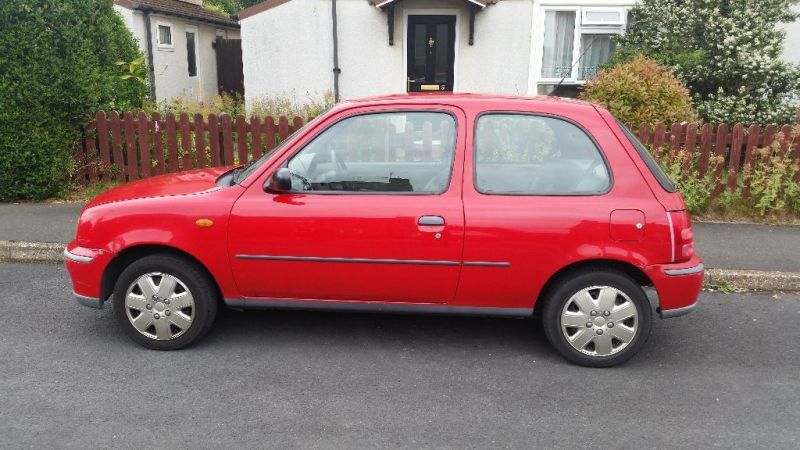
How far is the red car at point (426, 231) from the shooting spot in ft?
13.0

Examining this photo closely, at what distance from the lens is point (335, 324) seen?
15.8 ft

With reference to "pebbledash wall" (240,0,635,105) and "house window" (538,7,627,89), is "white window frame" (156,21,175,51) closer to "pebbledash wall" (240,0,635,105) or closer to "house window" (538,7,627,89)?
"pebbledash wall" (240,0,635,105)

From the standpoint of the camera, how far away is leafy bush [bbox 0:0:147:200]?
7.53 meters

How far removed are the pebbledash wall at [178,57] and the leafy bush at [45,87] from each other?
257 inches

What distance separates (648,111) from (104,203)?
6.57m

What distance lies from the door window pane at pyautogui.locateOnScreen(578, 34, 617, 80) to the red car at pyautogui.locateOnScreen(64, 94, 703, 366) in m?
9.58

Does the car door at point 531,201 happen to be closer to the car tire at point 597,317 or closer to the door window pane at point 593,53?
the car tire at point 597,317

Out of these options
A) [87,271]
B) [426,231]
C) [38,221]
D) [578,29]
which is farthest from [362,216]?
[578,29]

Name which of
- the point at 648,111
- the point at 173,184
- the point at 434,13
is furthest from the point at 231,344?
the point at 434,13

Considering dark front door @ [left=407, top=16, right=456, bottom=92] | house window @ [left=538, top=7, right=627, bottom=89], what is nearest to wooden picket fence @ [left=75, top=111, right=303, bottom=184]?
dark front door @ [left=407, top=16, right=456, bottom=92]

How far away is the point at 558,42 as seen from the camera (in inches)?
525

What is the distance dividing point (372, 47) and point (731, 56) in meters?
6.85

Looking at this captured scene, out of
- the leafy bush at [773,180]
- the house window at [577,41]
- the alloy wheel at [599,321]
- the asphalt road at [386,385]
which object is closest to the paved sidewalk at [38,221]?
the asphalt road at [386,385]

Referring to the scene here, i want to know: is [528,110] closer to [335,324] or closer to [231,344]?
[335,324]
